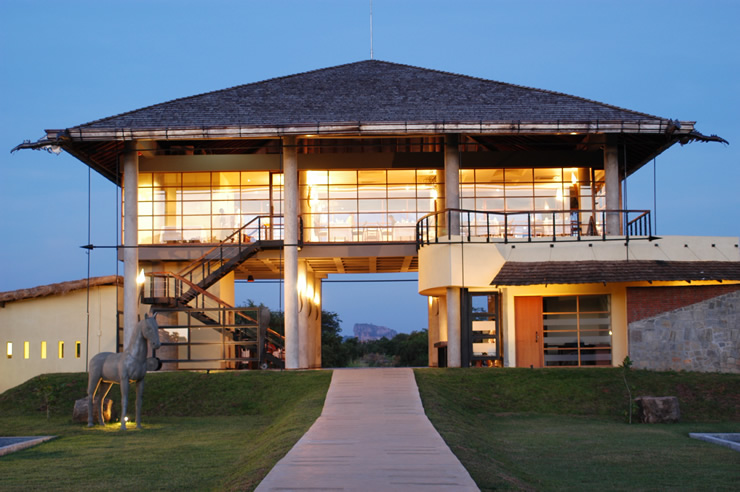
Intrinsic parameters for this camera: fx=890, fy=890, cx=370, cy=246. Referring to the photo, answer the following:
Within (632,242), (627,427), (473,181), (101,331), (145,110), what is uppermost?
(145,110)

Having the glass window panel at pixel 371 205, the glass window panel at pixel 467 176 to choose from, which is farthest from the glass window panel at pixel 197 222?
the glass window panel at pixel 467 176

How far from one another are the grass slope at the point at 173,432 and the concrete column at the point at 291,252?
10.6 feet

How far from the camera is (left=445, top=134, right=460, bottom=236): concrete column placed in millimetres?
29906

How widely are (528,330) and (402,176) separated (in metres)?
8.55

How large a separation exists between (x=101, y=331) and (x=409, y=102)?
1384cm

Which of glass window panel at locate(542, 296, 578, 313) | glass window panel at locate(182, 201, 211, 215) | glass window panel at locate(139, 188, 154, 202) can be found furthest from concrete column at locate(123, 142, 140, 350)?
glass window panel at locate(542, 296, 578, 313)

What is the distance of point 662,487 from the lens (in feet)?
38.2

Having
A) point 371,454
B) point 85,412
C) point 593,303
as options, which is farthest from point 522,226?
point 371,454

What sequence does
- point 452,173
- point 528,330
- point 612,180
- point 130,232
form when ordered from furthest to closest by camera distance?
point 612,180 < point 130,232 < point 452,173 < point 528,330

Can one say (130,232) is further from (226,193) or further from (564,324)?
(564,324)

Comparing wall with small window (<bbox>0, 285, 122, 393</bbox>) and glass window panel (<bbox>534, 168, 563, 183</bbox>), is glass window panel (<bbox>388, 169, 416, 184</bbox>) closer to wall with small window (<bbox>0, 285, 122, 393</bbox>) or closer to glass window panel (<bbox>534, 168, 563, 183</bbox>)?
glass window panel (<bbox>534, 168, 563, 183</bbox>)

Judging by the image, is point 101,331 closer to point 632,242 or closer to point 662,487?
point 632,242

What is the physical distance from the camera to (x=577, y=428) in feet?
62.2

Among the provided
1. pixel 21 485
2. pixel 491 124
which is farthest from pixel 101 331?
pixel 21 485
